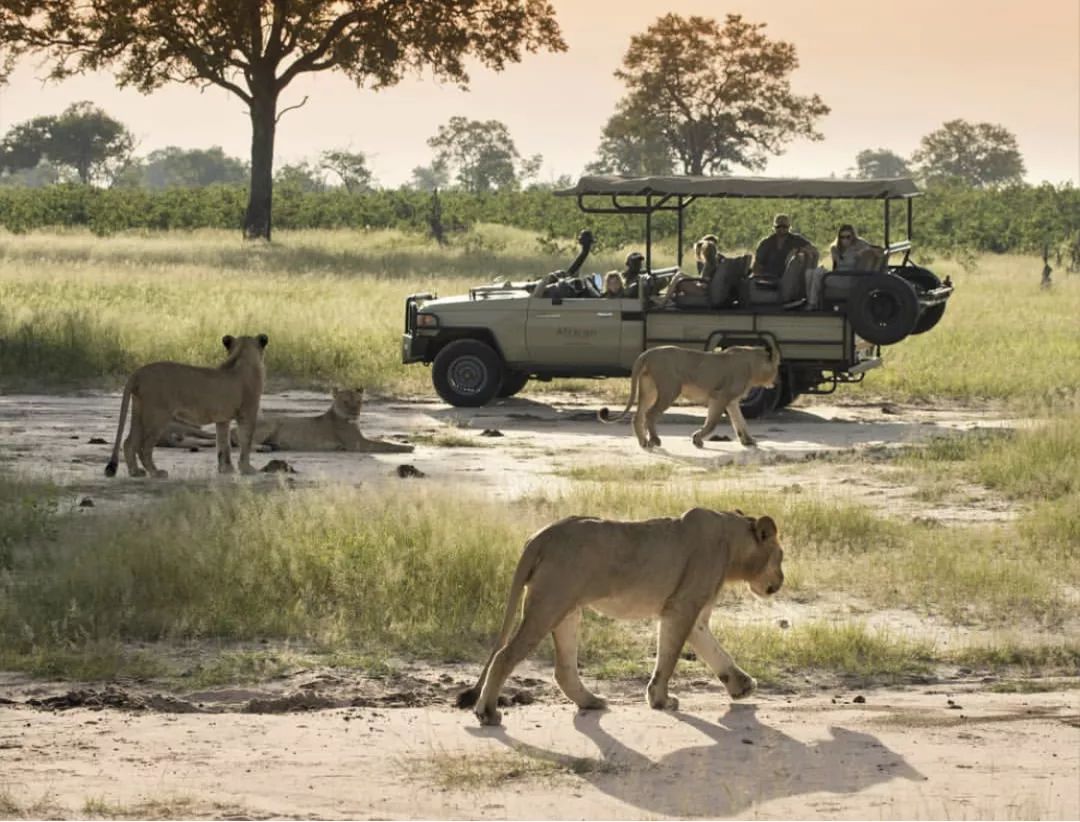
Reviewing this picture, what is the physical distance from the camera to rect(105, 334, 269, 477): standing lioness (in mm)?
14047

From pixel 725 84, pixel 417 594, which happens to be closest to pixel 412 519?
pixel 417 594

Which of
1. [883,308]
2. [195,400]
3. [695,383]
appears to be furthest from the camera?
[883,308]

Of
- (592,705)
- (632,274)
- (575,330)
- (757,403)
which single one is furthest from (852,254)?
(592,705)

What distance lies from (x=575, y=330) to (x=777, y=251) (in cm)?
191

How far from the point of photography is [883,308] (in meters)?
18.1

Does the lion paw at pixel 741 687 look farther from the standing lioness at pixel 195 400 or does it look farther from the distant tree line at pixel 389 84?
the distant tree line at pixel 389 84

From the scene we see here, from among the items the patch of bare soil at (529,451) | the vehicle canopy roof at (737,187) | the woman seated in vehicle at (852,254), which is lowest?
the patch of bare soil at (529,451)

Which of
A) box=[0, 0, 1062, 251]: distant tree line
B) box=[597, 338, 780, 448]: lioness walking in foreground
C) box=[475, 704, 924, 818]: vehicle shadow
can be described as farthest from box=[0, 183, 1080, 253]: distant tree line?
box=[475, 704, 924, 818]: vehicle shadow

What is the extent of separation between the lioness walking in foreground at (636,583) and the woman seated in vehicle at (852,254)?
10.4m

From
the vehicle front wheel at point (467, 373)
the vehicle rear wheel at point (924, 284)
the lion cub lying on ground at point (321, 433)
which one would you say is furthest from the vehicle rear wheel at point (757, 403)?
the lion cub lying on ground at point (321, 433)

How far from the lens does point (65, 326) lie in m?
22.4

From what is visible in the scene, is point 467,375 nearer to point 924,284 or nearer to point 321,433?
point 321,433

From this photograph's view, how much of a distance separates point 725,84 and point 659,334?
52556 millimetres

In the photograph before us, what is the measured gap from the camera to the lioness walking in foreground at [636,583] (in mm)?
7762
